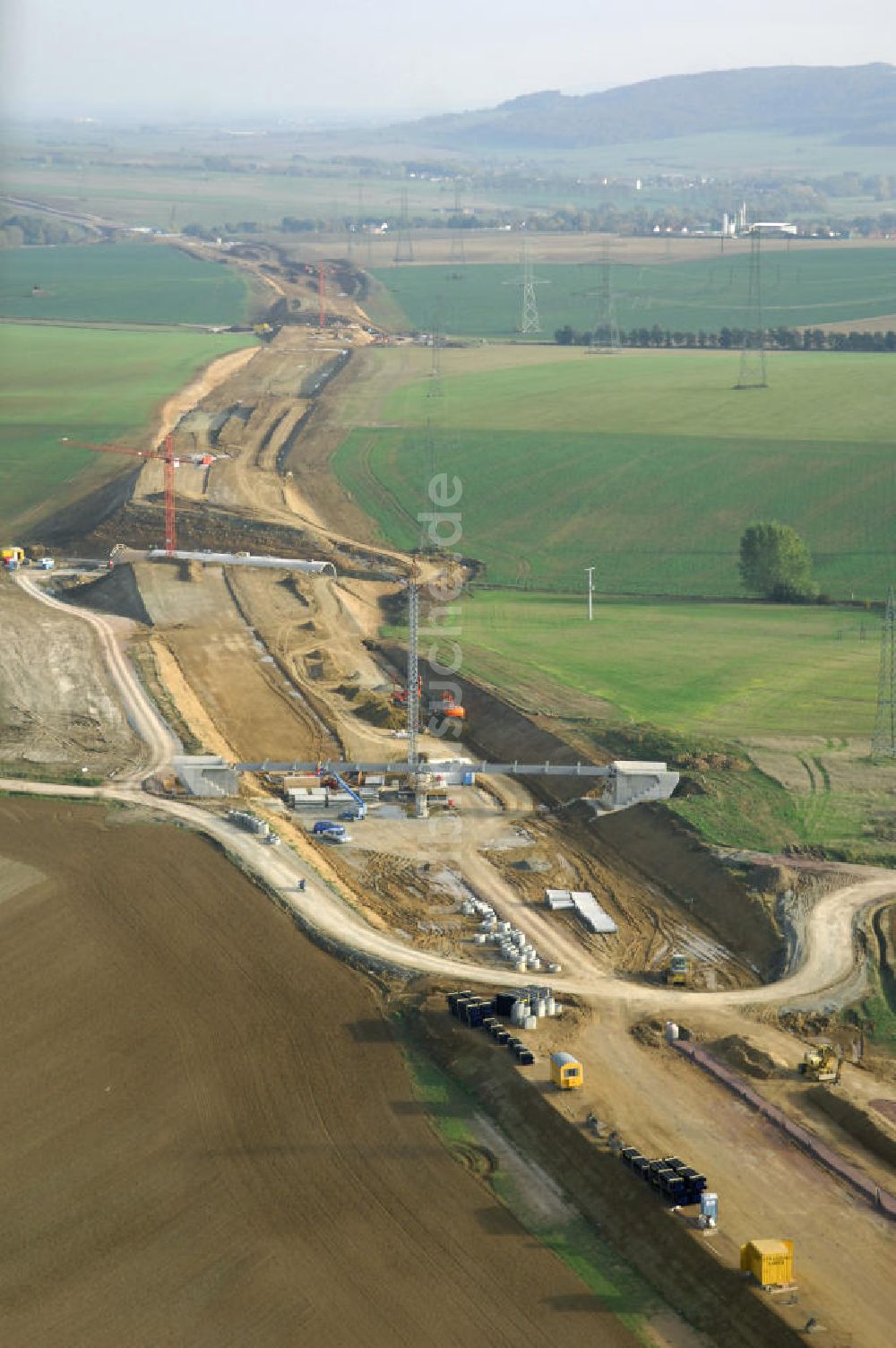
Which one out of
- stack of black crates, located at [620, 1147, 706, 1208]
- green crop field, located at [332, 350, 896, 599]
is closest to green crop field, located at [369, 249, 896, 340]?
green crop field, located at [332, 350, 896, 599]

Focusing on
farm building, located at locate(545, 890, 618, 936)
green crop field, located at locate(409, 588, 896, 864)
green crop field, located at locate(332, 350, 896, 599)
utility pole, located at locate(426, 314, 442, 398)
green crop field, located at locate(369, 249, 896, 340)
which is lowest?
farm building, located at locate(545, 890, 618, 936)

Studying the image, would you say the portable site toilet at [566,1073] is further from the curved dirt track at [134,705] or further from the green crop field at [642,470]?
the green crop field at [642,470]

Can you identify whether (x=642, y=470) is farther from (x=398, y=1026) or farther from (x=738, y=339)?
(x=398, y=1026)

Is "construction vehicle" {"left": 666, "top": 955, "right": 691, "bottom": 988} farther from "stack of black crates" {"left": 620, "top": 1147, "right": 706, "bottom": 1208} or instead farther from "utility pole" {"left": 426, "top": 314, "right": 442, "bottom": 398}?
"utility pole" {"left": 426, "top": 314, "right": 442, "bottom": 398}

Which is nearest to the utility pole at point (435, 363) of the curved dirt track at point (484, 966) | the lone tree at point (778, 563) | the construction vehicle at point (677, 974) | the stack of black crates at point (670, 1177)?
the lone tree at point (778, 563)


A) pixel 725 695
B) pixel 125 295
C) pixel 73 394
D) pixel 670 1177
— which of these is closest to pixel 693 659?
pixel 725 695

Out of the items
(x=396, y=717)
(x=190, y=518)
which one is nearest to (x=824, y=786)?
(x=396, y=717)

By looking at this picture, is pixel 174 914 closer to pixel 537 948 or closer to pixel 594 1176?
pixel 537 948
